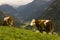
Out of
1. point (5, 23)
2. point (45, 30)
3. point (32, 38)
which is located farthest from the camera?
point (5, 23)

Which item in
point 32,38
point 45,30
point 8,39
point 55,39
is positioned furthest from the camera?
point 45,30

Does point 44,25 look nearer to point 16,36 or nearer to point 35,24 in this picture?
point 35,24

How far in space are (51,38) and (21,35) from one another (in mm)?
3293

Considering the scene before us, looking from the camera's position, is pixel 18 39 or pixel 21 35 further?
pixel 21 35

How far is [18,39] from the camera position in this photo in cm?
1678

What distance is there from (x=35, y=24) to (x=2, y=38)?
40.4ft

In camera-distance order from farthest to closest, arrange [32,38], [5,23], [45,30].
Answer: [5,23]
[45,30]
[32,38]

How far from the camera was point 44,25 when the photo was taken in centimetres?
2738

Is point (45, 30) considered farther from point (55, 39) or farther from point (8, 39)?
point (8, 39)

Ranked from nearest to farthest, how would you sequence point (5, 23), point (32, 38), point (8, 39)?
point (8, 39), point (32, 38), point (5, 23)

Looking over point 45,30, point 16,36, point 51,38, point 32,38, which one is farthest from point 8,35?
point 45,30

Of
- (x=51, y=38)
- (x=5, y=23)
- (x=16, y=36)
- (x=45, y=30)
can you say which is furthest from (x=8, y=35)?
(x=5, y=23)

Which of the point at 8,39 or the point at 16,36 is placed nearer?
the point at 8,39

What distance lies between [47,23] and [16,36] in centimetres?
1026
